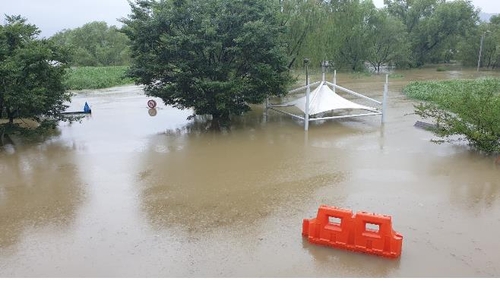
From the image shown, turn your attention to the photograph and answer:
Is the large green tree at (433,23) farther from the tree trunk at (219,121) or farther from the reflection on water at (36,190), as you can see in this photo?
the reflection on water at (36,190)

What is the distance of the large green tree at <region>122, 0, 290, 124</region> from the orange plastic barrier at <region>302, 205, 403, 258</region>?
287 inches

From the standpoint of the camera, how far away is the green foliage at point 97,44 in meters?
48.1

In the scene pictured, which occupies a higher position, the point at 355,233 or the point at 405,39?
the point at 405,39

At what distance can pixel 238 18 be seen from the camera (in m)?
13.4

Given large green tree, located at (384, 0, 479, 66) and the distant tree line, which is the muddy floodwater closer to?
the distant tree line

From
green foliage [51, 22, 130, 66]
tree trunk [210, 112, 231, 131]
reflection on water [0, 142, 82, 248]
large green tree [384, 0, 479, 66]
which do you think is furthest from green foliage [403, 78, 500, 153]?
green foliage [51, 22, 130, 66]

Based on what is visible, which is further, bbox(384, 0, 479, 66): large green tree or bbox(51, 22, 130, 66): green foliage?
bbox(51, 22, 130, 66): green foliage

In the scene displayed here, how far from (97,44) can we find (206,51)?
42.7 metres

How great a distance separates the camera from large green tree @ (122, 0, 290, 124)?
13.1 m

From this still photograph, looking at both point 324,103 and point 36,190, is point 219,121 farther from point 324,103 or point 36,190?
point 36,190

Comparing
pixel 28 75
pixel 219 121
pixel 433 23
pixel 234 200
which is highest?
pixel 433 23

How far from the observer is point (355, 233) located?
6.40m

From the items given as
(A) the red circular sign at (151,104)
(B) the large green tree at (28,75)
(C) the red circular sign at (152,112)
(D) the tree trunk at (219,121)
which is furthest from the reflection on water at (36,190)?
(A) the red circular sign at (151,104)

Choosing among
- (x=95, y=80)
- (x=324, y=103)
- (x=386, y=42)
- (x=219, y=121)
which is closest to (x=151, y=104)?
(x=219, y=121)
